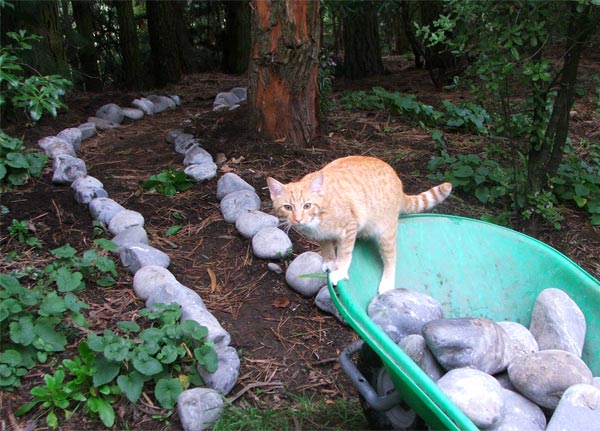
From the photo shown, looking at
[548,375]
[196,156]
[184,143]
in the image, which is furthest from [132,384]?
[184,143]

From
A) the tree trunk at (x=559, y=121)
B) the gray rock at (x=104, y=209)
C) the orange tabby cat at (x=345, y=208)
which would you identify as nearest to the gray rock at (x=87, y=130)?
the gray rock at (x=104, y=209)

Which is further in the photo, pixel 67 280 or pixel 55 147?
pixel 55 147

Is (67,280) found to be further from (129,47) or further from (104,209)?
(129,47)

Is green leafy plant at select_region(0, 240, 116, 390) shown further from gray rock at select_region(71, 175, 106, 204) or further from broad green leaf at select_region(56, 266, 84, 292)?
gray rock at select_region(71, 175, 106, 204)

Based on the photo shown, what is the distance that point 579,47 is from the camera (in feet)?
11.4

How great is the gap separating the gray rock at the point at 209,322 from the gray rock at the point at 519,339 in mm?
1264

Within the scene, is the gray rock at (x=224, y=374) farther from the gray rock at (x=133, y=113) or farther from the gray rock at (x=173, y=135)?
the gray rock at (x=133, y=113)

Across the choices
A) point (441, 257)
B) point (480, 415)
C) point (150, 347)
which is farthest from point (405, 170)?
point (480, 415)

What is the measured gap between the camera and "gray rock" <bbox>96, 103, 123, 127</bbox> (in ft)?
19.4

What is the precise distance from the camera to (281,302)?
3123 mm

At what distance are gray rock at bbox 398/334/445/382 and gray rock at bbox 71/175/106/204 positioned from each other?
2639 millimetres

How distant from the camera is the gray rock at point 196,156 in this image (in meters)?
4.40

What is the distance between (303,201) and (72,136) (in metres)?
3.33

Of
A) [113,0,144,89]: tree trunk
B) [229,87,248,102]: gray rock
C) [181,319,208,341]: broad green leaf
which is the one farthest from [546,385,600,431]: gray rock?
[113,0,144,89]: tree trunk
